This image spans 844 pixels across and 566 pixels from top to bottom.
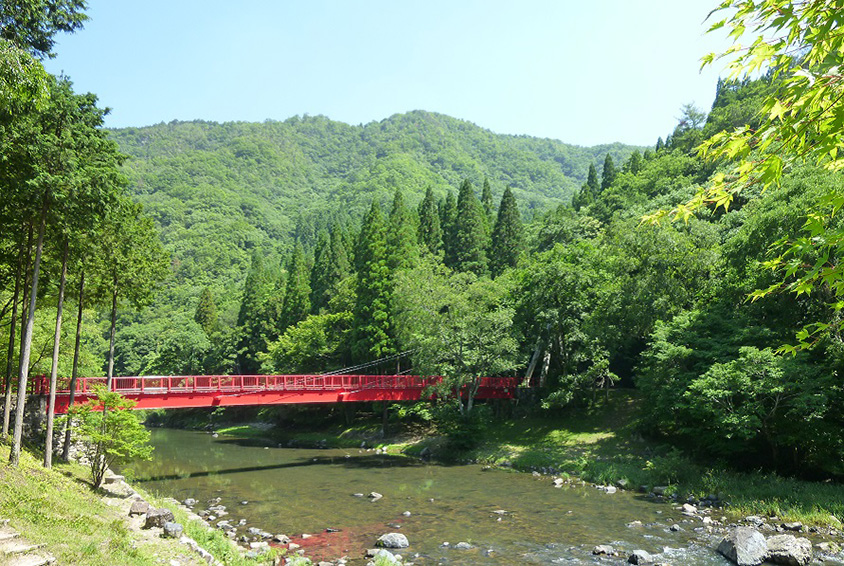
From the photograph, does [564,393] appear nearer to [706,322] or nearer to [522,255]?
[706,322]

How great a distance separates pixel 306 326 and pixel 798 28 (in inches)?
1979

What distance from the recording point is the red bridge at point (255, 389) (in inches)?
1110

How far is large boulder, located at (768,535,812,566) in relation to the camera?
1480 centimetres

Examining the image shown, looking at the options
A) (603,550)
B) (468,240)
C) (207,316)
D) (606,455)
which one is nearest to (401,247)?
(468,240)

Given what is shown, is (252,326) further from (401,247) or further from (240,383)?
(240,383)

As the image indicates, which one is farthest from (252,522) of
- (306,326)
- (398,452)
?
(306,326)

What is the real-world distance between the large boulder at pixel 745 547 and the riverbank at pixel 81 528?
40.8ft

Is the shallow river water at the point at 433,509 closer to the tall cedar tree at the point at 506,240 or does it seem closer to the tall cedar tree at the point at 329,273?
the tall cedar tree at the point at 329,273

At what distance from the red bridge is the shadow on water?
3.57m

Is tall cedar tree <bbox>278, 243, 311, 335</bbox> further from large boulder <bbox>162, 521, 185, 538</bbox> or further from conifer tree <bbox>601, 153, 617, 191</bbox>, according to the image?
large boulder <bbox>162, 521, 185, 538</bbox>

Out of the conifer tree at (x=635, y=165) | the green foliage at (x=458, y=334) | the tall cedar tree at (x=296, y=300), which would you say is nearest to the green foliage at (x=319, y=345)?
the tall cedar tree at (x=296, y=300)

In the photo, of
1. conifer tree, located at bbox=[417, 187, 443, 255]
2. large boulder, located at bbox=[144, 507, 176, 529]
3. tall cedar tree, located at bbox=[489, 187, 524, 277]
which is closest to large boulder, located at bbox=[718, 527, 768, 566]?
large boulder, located at bbox=[144, 507, 176, 529]

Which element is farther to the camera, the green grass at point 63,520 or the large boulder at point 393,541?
the large boulder at point 393,541

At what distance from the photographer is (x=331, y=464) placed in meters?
33.0
